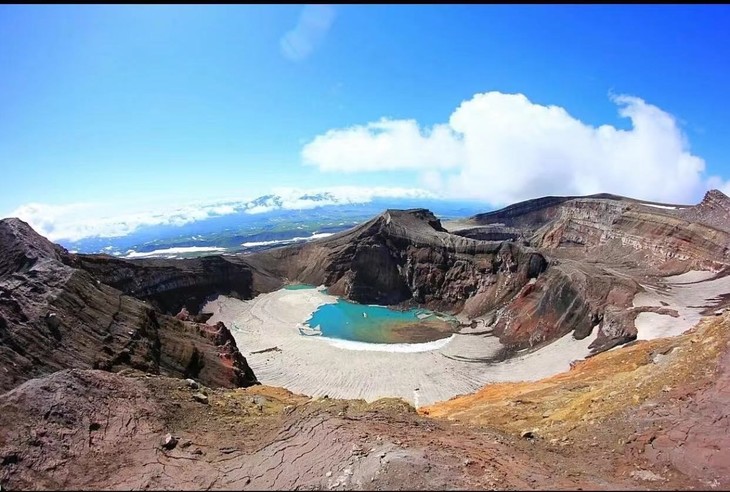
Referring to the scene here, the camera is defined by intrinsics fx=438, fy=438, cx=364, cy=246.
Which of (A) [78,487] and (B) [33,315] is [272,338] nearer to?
(B) [33,315]

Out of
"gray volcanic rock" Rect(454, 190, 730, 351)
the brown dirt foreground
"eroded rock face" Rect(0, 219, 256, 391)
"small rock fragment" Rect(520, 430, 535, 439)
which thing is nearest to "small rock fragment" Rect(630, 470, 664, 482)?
the brown dirt foreground

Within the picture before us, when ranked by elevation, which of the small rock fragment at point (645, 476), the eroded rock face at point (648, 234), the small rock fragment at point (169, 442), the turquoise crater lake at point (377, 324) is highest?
the eroded rock face at point (648, 234)

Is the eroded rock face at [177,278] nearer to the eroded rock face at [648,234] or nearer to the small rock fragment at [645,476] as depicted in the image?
the small rock fragment at [645,476]

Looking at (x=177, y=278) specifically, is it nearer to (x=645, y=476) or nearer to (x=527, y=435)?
(x=527, y=435)

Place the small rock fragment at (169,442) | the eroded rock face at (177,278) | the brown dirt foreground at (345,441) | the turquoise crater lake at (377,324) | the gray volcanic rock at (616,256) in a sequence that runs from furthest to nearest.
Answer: the turquoise crater lake at (377,324) → the eroded rock face at (177,278) → the gray volcanic rock at (616,256) → the small rock fragment at (169,442) → the brown dirt foreground at (345,441)

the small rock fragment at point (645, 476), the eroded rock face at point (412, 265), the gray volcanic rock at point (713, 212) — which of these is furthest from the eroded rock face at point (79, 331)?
the gray volcanic rock at point (713, 212)

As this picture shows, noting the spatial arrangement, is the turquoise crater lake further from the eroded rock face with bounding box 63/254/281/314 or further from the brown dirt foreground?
the brown dirt foreground
